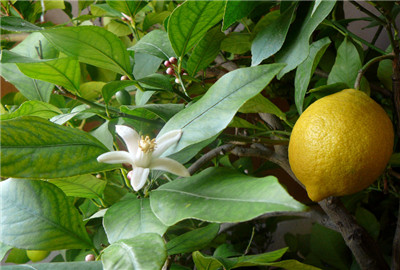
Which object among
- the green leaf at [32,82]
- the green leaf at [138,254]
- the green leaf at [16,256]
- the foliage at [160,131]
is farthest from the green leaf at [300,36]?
the green leaf at [16,256]

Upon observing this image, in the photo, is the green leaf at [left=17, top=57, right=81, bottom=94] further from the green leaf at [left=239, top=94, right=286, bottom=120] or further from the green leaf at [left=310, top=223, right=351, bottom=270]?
the green leaf at [left=310, top=223, right=351, bottom=270]

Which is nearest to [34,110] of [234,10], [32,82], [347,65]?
[32,82]

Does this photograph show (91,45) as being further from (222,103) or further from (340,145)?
(340,145)

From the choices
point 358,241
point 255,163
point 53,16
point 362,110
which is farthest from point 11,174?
point 53,16

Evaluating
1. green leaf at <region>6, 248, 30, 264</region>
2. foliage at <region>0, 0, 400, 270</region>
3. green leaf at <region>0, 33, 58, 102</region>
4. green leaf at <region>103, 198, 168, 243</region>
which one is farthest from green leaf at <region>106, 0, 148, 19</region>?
green leaf at <region>6, 248, 30, 264</region>

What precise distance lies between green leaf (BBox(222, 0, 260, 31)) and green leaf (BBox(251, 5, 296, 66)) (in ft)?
0.13

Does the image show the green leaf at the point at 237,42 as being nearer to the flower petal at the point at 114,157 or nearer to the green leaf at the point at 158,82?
the green leaf at the point at 158,82

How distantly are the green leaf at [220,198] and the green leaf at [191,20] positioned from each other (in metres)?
0.16

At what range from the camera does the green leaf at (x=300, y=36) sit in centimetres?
37

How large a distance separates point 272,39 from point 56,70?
0.24 m

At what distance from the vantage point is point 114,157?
355 mm

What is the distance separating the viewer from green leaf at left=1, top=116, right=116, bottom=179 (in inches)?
11.9

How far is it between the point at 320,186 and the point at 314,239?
41 cm

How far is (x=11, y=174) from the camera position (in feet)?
0.97
